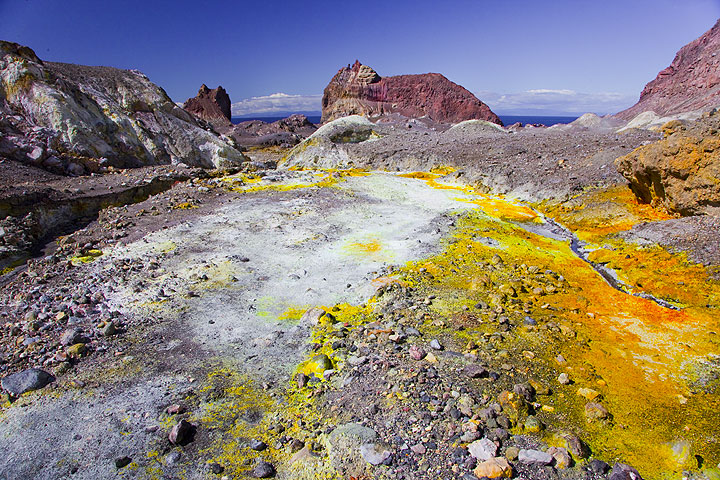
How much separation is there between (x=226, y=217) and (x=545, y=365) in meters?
13.4

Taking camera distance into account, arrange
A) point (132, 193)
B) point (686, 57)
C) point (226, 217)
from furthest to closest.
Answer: point (686, 57) < point (132, 193) < point (226, 217)

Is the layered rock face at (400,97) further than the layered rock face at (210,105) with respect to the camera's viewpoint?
No

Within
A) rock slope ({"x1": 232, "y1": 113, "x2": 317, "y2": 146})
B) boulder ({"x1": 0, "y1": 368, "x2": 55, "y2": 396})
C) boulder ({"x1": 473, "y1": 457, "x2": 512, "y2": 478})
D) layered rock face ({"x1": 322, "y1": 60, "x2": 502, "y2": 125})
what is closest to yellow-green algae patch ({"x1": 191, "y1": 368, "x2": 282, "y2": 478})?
boulder ({"x1": 473, "y1": 457, "x2": 512, "y2": 478})

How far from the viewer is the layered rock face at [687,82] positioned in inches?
1745

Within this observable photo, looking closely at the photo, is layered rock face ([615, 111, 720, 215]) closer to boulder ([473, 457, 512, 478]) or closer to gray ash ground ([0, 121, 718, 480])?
gray ash ground ([0, 121, 718, 480])

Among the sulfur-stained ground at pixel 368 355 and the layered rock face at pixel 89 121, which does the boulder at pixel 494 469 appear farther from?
the layered rock face at pixel 89 121

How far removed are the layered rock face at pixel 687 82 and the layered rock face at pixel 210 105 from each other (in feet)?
260

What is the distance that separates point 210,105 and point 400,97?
4493 centimetres

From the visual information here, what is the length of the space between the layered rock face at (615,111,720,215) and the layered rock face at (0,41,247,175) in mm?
30194

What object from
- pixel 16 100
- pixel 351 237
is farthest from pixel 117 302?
pixel 16 100

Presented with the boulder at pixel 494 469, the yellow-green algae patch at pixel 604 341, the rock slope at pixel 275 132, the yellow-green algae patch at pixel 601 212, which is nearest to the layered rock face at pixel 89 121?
the yellow-green algae patch at pixel 604 341

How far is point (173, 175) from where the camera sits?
25.2 m

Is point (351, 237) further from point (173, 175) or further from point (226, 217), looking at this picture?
point (173, 175)

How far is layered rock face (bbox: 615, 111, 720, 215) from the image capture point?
12773 millimetres
